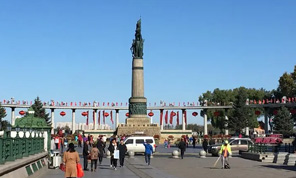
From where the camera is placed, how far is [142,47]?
66.9 metres

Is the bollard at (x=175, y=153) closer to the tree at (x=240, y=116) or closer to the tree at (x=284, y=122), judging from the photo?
the tree at (x=284, y=122)

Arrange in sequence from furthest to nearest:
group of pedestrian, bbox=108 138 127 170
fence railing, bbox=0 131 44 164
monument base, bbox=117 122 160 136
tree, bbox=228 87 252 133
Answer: tree, bbox=228 87 252 133 → monument base, bbox=117 122 160 136 → group of pedestrian, bbox=108 138 127 170 → fence railing, bbox=0 131 44 164

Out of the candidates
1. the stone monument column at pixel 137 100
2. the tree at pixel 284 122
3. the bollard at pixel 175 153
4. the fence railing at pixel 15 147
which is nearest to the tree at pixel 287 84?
the tree at pixel 284 122

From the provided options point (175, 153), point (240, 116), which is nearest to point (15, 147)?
point (175, 153)

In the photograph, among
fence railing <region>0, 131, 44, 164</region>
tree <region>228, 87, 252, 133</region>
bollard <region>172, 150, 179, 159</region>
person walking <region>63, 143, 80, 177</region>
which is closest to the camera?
person walking <region>63, 143, 80, 177</region>

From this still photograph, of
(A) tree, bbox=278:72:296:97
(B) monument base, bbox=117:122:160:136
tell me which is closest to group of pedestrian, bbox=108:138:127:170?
(B) monument base, bbox=117:122:160:136

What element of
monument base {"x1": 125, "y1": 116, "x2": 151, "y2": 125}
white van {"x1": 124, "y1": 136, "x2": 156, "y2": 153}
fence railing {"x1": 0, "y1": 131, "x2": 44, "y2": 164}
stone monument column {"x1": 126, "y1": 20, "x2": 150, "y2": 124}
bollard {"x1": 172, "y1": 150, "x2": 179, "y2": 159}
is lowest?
bollard {"x1": 172, "y1": 150, "x2": 179, "y2": 159}

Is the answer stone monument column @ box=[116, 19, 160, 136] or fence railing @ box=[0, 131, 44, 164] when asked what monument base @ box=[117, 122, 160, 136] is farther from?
fence railing @ box=[0, 131, 44, 164]

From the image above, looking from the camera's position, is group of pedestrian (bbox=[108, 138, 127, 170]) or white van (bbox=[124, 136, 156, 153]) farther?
white van (bbox=[124, 136, 156, 153])

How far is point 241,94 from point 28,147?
6996 cm

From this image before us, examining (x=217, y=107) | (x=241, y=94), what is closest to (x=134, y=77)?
(x=241, y=94)

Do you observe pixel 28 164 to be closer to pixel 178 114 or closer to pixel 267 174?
pixel 267 174

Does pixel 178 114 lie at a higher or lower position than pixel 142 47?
lower

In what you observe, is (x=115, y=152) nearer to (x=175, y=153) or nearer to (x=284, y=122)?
(x=175, y=153)
